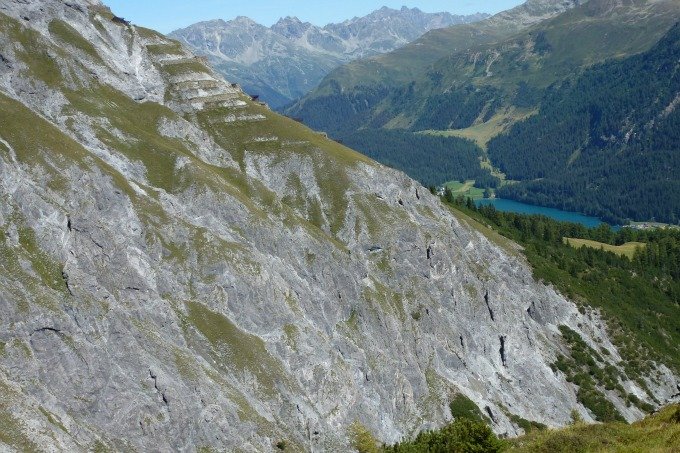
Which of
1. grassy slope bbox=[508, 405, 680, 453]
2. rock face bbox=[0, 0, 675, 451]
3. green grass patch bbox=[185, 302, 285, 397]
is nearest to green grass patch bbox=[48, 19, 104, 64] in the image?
rock face bbox=[0, 0, 675, 451]

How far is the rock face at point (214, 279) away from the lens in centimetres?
8425

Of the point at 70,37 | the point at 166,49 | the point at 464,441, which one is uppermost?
the point at 70,37

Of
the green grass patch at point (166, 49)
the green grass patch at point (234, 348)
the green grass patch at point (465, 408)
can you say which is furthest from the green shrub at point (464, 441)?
the green grass patch at point (166, 49)

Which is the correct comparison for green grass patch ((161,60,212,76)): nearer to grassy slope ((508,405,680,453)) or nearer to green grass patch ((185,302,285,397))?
green grass patch ((185,302,285,397))

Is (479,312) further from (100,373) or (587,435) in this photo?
(587,435)

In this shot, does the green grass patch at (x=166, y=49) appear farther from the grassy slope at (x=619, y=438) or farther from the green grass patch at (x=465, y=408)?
the grassy slope at (x=619, y=438)

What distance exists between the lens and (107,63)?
490ft

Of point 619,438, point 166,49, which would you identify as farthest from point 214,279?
point 166,49

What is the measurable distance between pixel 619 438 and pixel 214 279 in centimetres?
7596

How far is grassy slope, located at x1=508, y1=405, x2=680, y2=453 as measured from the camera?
37.6m

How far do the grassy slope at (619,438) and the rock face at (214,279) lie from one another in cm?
5122

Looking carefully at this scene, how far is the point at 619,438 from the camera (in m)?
41.7

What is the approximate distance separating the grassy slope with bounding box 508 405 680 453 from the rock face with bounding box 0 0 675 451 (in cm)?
5122

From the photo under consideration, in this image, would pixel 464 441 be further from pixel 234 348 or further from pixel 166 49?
pixel 166 49
